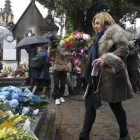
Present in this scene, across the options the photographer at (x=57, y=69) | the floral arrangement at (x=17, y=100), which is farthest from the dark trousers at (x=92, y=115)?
the photographer at (x=57, y=69)

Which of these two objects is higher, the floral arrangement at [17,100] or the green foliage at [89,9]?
the green foliage at [89,9]

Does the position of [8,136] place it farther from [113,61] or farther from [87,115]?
[87,115]

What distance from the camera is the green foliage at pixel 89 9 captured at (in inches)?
474

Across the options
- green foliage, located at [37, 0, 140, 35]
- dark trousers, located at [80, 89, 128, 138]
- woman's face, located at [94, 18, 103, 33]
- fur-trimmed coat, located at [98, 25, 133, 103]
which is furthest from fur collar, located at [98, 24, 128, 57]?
green foliage, located at [37, 0, 140, 35]

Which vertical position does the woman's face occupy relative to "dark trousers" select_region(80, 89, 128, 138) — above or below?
above

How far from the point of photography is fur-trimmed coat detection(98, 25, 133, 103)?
212cm

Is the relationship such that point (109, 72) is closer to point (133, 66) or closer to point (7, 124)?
point (7, 124)

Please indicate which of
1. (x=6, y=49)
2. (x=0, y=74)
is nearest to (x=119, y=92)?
(x=0, y=74)

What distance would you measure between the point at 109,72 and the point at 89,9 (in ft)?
42.7

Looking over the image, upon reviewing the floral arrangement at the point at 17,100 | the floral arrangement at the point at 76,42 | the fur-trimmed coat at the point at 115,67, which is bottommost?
the floral arrangement at the point at 17,100

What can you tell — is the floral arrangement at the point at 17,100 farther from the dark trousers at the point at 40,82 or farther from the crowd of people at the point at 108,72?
the dark trousers at the point at 40,82

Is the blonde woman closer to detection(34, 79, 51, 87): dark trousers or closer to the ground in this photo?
the ground

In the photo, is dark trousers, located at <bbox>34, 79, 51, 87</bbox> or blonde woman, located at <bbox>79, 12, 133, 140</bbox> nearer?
blonde woman, located at <bbox>79, 12, 133, 140</bbox>

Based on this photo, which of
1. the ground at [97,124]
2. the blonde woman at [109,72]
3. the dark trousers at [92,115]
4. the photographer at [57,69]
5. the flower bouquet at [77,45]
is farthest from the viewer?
the photographer at [57,69]
